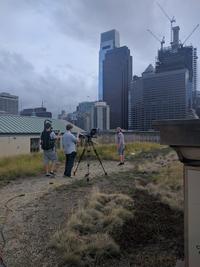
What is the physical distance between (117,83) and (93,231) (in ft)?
195

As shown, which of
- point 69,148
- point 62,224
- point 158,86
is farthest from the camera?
point 158,86

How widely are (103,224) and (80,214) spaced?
1.74ft

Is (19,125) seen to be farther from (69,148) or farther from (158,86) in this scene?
(69,148)

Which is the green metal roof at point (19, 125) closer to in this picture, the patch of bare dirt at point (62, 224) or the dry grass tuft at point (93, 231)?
the patch of bare dirt at point (62, 224)

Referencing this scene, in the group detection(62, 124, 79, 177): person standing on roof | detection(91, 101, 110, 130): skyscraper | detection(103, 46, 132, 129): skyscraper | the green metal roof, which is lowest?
detection(62, 124, 79, 177): person standing on roof

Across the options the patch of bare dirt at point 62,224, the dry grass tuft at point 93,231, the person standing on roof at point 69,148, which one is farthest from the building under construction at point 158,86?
the dry grass tuft at point 93,231

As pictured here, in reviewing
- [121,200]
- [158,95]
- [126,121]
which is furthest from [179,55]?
[121,200]

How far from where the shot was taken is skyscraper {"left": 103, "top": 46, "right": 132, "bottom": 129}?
56634 millimetres

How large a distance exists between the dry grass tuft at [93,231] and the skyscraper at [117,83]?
47.6 m

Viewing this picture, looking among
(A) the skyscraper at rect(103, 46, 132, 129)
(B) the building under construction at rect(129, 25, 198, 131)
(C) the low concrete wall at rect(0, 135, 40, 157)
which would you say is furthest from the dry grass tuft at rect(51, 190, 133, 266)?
(A) the skyscraper at rect(103, 46, 132, 129)

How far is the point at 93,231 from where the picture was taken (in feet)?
16.6

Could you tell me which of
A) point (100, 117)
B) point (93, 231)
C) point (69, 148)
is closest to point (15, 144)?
point (100, 117)

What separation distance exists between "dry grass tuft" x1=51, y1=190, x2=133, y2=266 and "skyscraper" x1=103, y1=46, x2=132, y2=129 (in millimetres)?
47583

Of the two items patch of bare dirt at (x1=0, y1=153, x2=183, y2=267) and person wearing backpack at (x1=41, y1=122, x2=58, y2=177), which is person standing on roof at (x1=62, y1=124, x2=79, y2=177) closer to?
person wearing backpack at (x1=41, y1=122, x2=58, y2=177)
